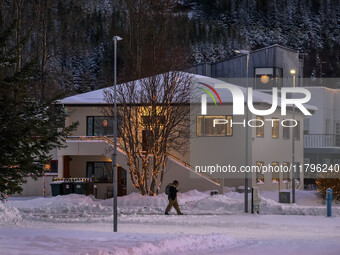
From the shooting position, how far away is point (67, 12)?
5272cm

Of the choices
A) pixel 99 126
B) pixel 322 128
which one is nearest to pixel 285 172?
pixel 99 126

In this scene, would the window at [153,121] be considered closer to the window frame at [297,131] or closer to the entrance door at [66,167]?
the entrance door at [66,167]

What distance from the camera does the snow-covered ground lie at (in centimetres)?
1769

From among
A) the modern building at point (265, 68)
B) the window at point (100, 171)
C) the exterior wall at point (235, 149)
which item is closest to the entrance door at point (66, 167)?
the window at point (100, 171)

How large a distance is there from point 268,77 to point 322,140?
25.1 feet

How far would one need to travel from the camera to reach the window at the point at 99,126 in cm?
4712

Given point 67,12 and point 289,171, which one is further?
point 67,12

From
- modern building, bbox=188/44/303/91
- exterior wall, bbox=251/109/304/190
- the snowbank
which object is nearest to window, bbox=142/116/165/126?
the snowbank

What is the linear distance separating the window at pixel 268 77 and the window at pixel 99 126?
19.7m

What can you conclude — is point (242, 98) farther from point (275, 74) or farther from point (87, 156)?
point (275, 74)

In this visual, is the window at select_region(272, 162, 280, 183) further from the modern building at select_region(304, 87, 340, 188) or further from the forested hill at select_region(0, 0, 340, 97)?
the modern building at select_region(304, 87, 340, 188)

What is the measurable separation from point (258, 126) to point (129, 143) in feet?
30.2

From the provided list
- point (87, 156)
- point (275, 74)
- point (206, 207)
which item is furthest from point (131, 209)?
point (275, 74)

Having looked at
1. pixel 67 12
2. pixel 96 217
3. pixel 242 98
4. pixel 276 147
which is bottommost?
pixel 96 217
